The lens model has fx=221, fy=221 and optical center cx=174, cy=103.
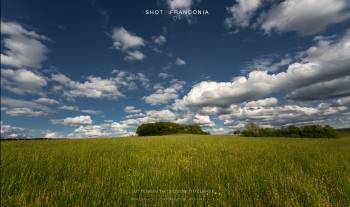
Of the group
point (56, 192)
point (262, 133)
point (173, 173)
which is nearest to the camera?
point (56, 192)

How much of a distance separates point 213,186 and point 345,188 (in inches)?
110

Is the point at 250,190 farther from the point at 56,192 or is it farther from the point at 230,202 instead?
the point at 56,192

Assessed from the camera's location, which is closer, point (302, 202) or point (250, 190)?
point (302, 202)

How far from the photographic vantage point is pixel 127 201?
4348mm

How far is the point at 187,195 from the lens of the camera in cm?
471

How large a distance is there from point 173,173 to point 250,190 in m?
2.23

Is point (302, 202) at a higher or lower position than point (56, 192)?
lower

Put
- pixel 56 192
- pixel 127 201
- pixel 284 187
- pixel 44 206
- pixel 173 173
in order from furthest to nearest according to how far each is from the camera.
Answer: pixel 173 173 → pixel 284 187 → pixel 56 192 → pixel 127 201 → pixel 44 206

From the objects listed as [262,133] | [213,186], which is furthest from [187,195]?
[262,133]

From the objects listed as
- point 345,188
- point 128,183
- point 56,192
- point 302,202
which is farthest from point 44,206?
point 345,188

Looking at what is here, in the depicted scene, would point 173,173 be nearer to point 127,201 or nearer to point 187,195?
A: point 187,195

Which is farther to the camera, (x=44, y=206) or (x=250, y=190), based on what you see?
(x=250, y=190)

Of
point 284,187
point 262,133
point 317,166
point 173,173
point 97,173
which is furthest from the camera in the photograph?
point 262,133

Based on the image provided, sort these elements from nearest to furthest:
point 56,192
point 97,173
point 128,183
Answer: point 56,192 < point 128,183 < point 97,173
